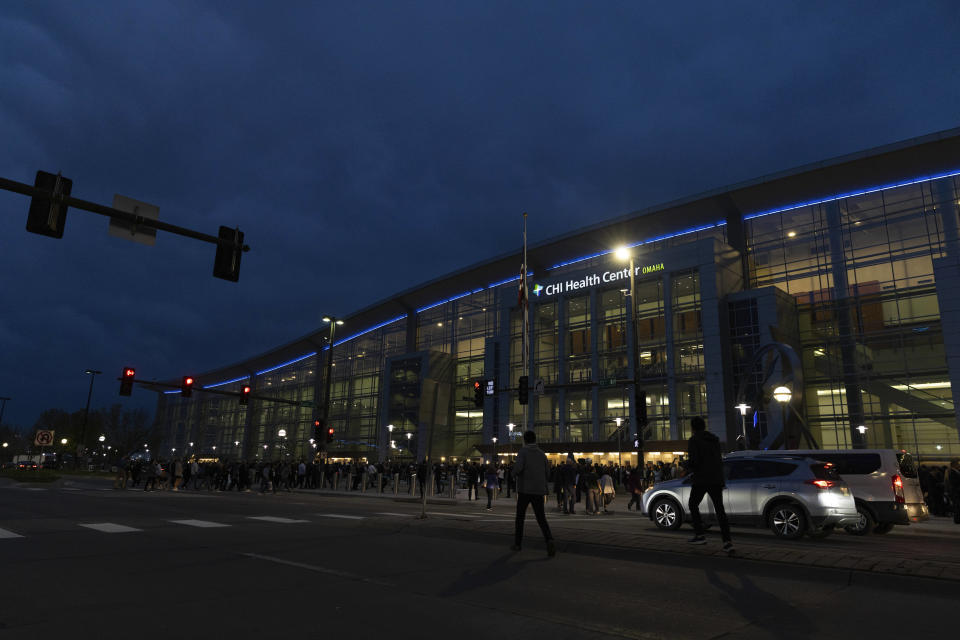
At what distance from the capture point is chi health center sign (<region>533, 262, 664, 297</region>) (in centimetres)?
5556

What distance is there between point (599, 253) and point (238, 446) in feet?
247

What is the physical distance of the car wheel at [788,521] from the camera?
39.0 ft

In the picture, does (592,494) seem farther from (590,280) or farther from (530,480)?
(590,280)

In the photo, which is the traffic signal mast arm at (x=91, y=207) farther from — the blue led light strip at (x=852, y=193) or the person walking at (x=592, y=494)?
the blue led light strip at (x=852, y=193)

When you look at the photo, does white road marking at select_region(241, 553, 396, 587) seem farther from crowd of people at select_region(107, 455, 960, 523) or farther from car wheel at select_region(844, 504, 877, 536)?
car wheel at select_region(844, 504, 877, 536)

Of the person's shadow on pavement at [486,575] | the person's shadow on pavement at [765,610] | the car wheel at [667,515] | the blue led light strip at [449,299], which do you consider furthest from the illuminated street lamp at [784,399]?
the blue led light strip at [449,299]

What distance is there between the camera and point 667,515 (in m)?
13.7

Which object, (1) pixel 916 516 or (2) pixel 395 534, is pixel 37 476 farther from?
(1) pixel 916 516

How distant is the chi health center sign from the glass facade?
0.42 feet

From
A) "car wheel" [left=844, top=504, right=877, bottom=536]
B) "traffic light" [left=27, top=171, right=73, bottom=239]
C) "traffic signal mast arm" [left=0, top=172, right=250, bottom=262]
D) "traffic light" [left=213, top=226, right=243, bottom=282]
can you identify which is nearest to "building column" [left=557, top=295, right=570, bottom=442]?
"car wheel" [left=844, top=504, right=877, bottom=536]

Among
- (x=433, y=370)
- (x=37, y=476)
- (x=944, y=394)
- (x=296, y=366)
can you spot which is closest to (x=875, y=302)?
(x=944, y=394)

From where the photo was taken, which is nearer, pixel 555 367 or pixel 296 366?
pixel 555 367

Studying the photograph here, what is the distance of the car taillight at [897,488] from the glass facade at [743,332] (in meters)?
16.1

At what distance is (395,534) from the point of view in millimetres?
10031
